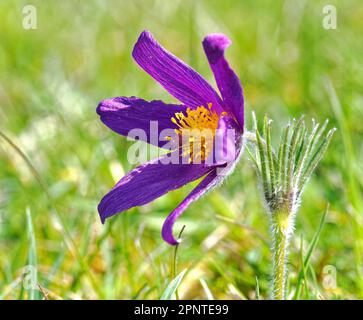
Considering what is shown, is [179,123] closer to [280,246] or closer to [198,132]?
[198,132]

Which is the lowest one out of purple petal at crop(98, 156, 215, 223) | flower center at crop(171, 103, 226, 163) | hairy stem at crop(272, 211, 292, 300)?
hairy stem at crop(272, 211, 292, 300)

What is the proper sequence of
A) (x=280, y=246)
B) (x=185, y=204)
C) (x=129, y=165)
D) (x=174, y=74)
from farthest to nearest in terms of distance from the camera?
(x=129, y=165) → (x=174, y=74) → (x=280, y=246) → (x=185, y=204)

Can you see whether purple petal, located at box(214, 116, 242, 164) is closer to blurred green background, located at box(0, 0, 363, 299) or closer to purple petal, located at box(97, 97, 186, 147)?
purple petal, located at box(97, 97, 186, 147)

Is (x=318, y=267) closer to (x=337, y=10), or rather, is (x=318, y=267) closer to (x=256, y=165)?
(x=256, y=165)

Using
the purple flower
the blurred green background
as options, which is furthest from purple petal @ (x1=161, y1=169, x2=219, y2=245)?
the blurred green background

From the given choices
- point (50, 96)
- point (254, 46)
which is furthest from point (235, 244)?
point (254, 46)

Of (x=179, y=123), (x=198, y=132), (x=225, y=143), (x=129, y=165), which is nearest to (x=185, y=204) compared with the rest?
(x=225, y=143)

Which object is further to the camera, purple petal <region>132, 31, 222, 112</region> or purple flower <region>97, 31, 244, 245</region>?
purple petal <region>132, 31, 222, 112</region>
